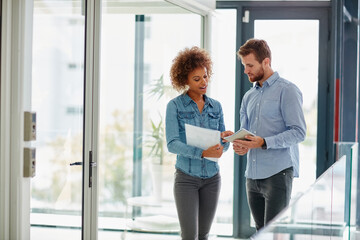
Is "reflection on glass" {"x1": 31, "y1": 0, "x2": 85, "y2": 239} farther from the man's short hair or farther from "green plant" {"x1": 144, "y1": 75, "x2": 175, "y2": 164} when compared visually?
the man's short hair

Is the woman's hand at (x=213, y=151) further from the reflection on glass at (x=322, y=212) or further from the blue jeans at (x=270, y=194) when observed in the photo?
the reflection on glass at (x=322, y=212)

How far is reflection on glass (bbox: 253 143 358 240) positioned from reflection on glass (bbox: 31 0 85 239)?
142 centimetres

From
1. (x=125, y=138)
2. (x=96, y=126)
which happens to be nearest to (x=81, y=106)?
(x=96, y=126)

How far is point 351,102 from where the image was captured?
15.7 feet

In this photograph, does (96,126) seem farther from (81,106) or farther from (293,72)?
(293,72)

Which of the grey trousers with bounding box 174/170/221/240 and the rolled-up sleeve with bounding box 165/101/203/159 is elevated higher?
the rolled-up sleeve with bounding box 165/101/203/159

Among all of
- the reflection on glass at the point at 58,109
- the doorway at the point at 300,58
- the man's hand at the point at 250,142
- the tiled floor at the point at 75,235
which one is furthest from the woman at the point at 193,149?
the doorway at the point at 300,58

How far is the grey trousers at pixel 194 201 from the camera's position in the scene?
299 cm

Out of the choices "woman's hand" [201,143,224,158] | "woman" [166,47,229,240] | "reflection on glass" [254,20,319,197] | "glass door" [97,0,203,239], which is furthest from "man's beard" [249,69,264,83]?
"reflection on glass" [254,20,319,197]

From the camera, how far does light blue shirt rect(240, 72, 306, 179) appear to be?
9.57 feet

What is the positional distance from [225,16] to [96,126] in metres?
2.08

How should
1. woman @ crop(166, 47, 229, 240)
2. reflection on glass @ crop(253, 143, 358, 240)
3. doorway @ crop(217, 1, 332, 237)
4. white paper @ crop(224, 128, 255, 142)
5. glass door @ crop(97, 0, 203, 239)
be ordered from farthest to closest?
doorway @ crop(217, 1, 332, 237), glass door @ crop(97, 0, 203, 239), woman @ crop(166, 47, 229, 240), white paper @ crop(224, 128, 255, 142), reflection on glass @ crop(253, 143, 358, 240)

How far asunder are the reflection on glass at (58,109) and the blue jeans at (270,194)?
1064 millimetres

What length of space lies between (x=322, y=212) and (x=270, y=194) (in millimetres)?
302
